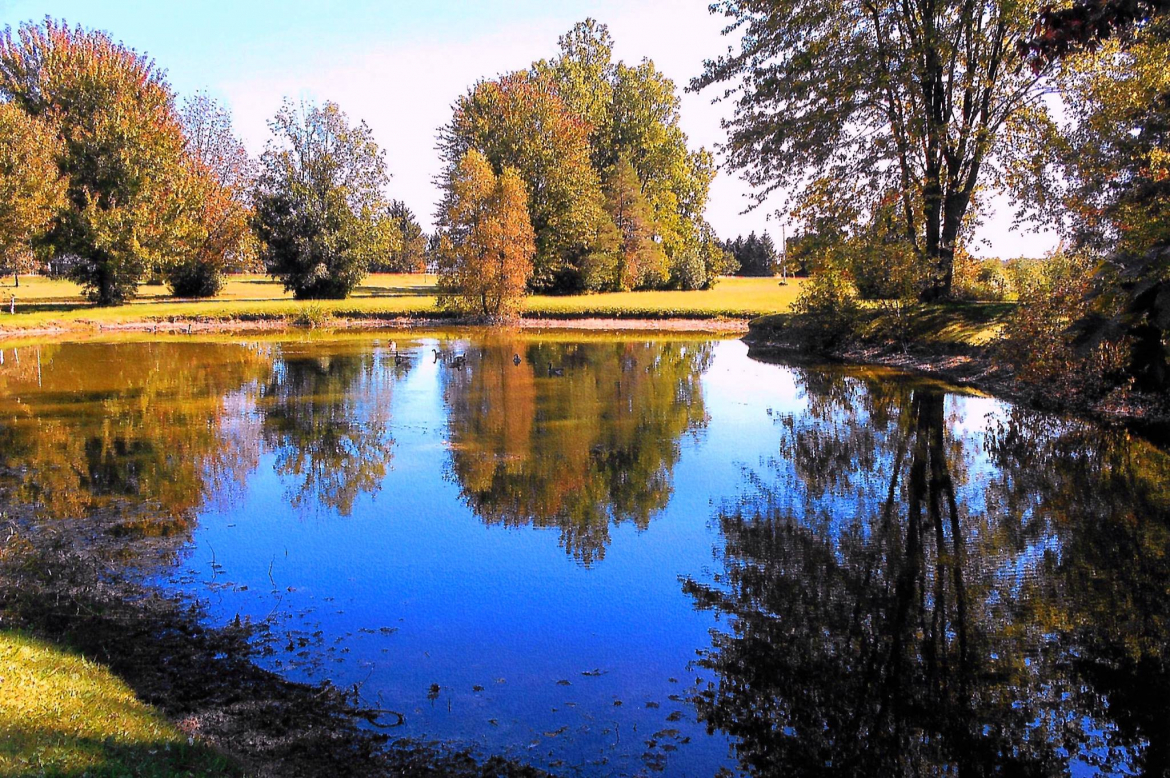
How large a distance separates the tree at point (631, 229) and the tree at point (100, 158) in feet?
98.2

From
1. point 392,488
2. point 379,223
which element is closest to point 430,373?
point 392,488

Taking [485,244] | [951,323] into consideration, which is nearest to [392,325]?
[485,244]

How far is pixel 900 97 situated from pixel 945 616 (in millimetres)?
24239

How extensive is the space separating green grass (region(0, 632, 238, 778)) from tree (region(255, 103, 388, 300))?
49.6m

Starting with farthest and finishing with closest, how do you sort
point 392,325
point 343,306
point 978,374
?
point 343,306, point 392,325, point 978,374

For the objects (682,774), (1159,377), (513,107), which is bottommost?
(682,774)

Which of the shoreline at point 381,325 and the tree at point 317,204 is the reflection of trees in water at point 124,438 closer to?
the shoreline at point 381,325

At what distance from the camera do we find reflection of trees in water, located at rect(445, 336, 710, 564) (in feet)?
35.3

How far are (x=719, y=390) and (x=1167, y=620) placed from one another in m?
14.7

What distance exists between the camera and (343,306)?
159ft

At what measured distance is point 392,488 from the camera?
1182 cm

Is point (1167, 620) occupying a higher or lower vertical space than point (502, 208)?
lower

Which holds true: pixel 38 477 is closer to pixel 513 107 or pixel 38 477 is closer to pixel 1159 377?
pixel 1159 377

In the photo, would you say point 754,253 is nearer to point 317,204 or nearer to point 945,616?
point 317,204
